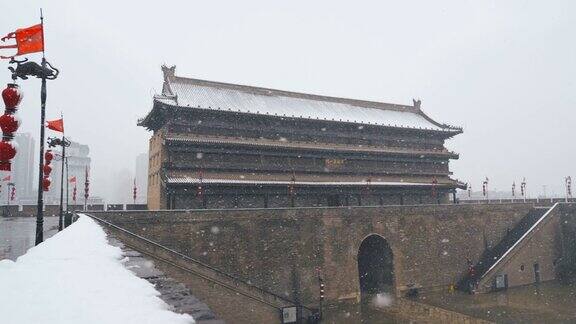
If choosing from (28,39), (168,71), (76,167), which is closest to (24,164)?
(76,167)

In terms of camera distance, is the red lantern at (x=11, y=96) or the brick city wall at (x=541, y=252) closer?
the red lantern at (x=11, y=96)

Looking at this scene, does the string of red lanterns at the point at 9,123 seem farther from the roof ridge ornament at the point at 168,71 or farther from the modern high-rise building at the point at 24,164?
the modern high-rise building at the point at 24,164

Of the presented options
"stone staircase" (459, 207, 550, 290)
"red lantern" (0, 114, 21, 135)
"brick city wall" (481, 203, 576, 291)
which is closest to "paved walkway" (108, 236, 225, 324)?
"red lantern" (0, 114, 21, 135)

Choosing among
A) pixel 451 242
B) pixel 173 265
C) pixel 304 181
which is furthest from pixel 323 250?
pixel 451 242

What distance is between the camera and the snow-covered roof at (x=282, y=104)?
2589cm

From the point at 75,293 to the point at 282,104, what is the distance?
2581 centimetres

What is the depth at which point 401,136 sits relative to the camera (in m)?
31.2

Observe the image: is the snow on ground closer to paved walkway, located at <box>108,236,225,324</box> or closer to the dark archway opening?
paved walkway, located at <box>108,236,225,324</box>

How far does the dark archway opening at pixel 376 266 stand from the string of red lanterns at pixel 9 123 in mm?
19278

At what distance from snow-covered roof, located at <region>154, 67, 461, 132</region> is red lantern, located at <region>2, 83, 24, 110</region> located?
16.0 metres

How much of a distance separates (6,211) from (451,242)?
1275 inches

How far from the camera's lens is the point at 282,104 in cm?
2939

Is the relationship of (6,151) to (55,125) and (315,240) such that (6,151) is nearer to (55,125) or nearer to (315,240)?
(55,125)

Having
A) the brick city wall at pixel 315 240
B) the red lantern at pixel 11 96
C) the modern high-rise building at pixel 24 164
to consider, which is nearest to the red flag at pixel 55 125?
the brick city wall at pixel 315 240
